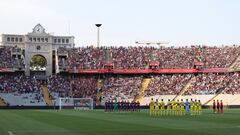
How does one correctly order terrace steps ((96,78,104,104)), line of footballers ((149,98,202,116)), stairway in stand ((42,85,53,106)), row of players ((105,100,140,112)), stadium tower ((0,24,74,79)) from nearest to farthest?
line of footballers ((149,98,202,116)) → row of players ((105,100,140,112)) → stairway in stand ((42,85,53,106)) → terrace steps ((96,78,104,104)) → stadium tower ((0,24,74,79))

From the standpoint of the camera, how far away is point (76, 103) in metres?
73.2

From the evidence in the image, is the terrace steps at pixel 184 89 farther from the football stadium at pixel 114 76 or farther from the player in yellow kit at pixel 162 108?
the player in yellow kit at pixel 162 108

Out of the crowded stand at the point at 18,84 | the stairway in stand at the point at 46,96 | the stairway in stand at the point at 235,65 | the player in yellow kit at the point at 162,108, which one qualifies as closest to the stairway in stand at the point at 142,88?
the stairway in stand at the point at 46,96

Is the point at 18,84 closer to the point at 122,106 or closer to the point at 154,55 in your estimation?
the point at 154,55

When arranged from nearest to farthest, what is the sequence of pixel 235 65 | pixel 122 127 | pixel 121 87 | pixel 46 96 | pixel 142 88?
pixel 122 127 < pixel 46 96 < pixel 142 88 < pixel 121 87 < pixel 235 65

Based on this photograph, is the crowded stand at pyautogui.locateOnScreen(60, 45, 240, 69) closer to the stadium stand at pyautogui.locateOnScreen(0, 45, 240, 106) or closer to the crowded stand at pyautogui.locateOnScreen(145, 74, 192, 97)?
the stadium stand at pyautogui.locateOnScreen(0, 45, 240, 106)

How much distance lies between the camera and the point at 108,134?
2047cm

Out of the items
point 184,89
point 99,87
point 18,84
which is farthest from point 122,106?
point 18,84

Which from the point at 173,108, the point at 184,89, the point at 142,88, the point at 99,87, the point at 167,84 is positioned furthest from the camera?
the point at 99,87

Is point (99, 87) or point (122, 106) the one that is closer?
point (122, 106)

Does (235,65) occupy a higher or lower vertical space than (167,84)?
higher

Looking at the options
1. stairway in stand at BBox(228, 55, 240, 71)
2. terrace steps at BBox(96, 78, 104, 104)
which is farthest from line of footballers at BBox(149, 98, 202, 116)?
stairway in stand at BBox(228, 55, 240, 71)

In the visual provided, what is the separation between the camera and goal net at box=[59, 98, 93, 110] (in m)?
70.9

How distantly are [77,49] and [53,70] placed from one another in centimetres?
584
